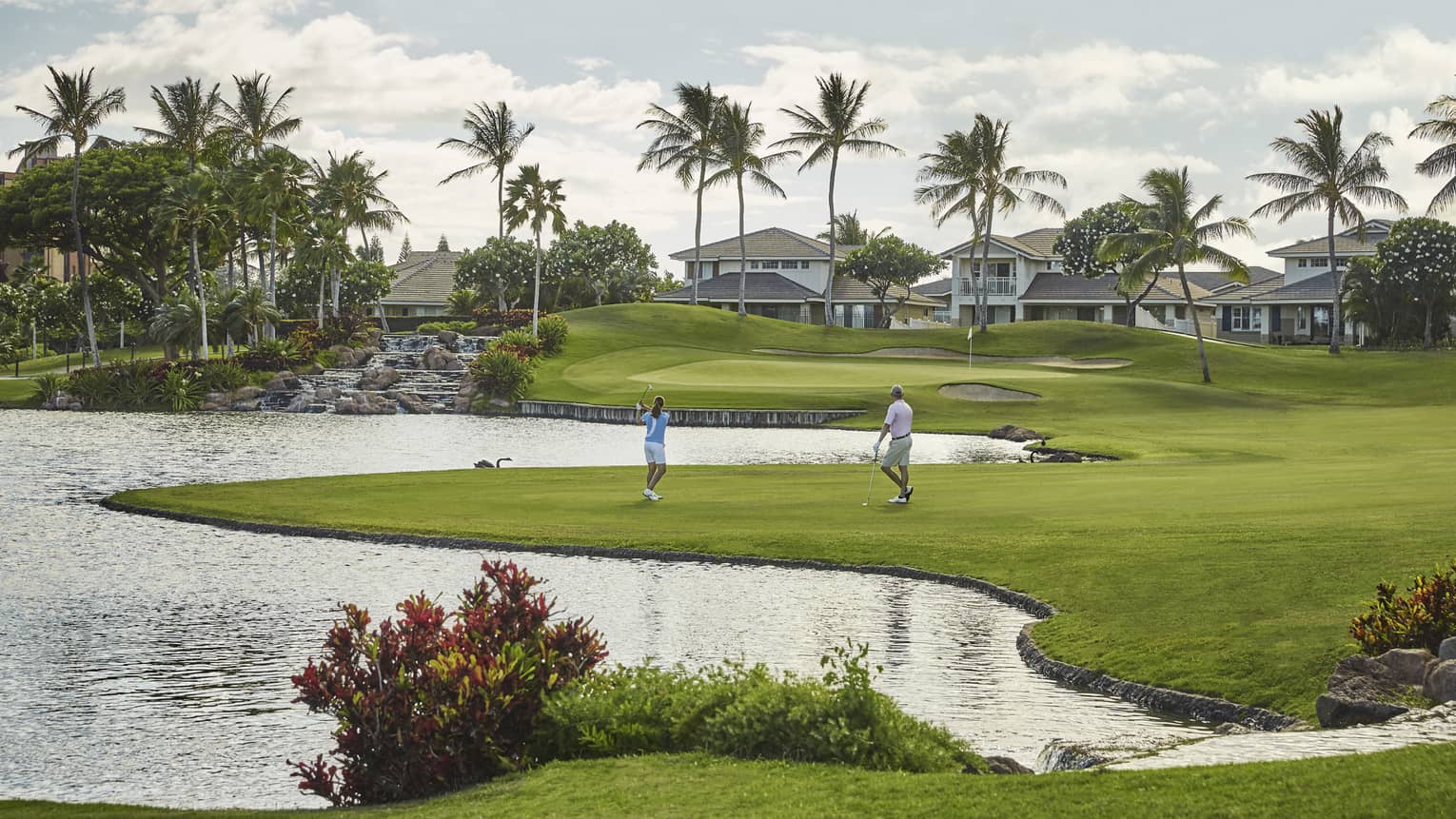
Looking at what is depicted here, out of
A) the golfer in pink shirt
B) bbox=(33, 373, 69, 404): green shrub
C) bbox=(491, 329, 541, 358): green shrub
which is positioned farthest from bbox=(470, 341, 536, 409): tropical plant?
the golfer in pink shirt

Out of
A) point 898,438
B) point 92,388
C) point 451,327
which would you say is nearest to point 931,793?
point 898,438

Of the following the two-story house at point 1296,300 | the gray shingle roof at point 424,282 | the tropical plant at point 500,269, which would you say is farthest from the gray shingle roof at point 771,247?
the two-story house at point 1296,300

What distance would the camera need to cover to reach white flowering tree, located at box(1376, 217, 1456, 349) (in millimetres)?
88250

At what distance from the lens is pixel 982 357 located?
284 ft

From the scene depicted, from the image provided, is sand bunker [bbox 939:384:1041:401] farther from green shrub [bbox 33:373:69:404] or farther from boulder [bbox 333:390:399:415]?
green shrub [bbox 33:373:69:404]

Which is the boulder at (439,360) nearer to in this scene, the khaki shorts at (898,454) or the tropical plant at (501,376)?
the tropical plant at (501,376)

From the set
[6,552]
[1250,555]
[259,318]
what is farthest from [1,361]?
[1250,555]

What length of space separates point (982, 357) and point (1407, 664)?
74944 mm

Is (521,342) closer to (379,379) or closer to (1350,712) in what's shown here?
(379,379)

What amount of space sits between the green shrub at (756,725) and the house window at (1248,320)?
110m

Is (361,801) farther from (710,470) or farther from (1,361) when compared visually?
(1,361)

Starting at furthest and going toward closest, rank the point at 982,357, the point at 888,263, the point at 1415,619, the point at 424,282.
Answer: the point at 424,282 < the point at 888,263 < the point at 982,357 < the point at 1415,619

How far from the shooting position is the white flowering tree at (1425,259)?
290ft

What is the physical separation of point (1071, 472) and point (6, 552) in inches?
896
